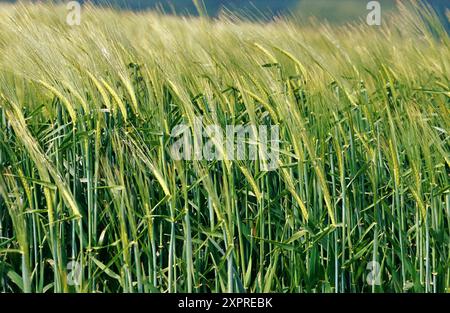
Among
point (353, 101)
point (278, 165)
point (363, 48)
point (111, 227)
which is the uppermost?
point (363, 48)

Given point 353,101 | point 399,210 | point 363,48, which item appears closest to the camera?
point 399,210

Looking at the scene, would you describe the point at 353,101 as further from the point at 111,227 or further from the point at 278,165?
the point at 111,227

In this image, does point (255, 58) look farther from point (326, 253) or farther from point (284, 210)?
point (326, 253)

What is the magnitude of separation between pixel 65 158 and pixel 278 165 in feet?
2.08

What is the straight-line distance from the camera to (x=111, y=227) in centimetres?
213

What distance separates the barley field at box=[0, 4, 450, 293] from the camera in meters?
1.95

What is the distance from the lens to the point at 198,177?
2080 mm

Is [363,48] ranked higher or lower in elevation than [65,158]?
higher

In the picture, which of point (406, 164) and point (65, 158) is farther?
point (406, 164)

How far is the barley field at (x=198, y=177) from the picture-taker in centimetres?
195
